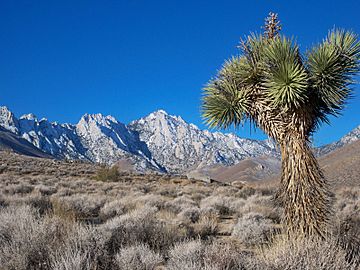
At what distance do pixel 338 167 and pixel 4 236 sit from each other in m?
43.7

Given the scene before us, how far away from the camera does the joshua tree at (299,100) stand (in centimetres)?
679

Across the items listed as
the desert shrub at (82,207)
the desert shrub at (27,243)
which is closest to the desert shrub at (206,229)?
the desert shrub at (82,207)

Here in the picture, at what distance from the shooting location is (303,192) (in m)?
6.77

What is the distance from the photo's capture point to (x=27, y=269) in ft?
17.3

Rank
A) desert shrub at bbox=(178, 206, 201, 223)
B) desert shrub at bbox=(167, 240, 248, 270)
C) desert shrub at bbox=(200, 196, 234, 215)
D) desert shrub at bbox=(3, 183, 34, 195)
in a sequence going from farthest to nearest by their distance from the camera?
desert shrub at bbox=(3, 183, 34, 195) → desert shrub at bbox=(200, 196, 234, 215) → desert shrub at bbox=(178, 206, 201, 223) → desert shrub at bbox=(167, 240, 248, 270)

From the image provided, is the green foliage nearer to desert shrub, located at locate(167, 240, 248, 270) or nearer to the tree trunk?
the tree trunk

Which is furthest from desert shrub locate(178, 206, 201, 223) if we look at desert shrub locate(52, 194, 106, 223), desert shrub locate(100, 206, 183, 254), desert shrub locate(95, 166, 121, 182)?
desert shrub locate(95, 166, 121, 182)

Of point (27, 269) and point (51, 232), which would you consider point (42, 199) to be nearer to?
point (51, 232)

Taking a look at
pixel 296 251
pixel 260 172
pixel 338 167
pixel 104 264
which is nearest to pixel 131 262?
pixel 104 264

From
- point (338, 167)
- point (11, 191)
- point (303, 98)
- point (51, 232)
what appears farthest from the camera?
point (338, 167)

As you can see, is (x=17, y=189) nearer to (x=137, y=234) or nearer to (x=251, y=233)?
(x=137, y=234)

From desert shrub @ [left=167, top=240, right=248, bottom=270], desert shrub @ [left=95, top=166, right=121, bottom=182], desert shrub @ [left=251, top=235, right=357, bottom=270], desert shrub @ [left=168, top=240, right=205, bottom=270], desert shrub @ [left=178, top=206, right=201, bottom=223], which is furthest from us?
desert shrub @ [left=95, top=166, right=121, bottom=182]

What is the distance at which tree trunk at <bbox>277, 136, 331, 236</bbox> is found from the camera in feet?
22.2

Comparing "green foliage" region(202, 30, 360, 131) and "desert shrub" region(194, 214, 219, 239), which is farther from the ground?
"green foliage" region(202, 30, 360, 131)
